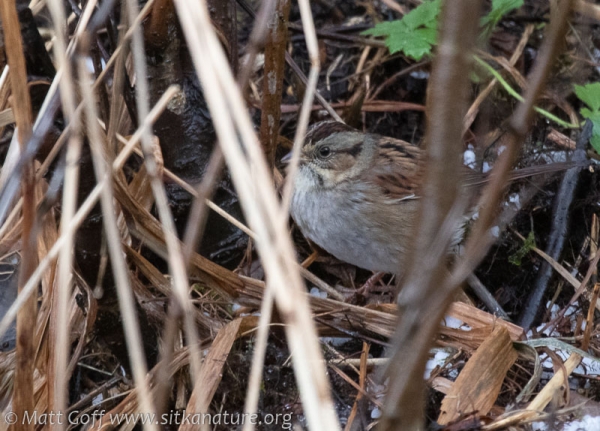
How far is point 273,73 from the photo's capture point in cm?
221

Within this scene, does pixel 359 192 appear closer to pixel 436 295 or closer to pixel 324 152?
pixel 324 152

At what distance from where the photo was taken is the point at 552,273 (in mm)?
2643

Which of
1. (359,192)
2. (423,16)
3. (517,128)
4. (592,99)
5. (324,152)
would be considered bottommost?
(359,192)

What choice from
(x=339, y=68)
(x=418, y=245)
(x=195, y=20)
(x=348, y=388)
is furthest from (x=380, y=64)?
(x=418, y=245)

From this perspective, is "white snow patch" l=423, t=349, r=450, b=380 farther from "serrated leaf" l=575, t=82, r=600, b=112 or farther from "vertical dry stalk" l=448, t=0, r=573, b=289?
"vertical dry stalk" l=448, t=0, r=573, b=289

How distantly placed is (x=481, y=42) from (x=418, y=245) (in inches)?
97.1

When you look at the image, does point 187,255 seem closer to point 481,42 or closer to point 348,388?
point 348,388

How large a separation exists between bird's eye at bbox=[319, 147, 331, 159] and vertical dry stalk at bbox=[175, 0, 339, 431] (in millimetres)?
1639

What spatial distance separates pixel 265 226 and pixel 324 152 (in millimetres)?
1740

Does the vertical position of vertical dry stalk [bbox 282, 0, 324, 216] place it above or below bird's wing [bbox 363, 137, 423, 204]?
above

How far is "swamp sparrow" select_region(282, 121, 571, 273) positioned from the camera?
2.63 metres

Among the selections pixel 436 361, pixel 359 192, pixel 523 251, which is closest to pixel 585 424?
pixel 436 361

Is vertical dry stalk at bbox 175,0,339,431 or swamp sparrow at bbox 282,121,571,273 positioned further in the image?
swamp sparrow at bbox 282,121,571,273

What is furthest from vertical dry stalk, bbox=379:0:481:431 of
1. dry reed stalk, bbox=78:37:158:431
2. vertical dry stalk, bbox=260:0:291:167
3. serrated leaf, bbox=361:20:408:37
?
serrated leaf, bbox=361:20:408:37
